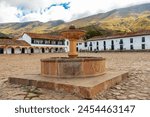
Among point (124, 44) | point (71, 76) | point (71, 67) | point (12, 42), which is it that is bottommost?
point (71, 76)

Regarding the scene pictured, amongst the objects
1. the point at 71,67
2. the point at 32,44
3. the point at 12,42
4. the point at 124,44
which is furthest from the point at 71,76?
the point at 32,44

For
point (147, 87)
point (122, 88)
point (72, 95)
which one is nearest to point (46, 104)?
point (72, 95)

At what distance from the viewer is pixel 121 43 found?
52.7 meters

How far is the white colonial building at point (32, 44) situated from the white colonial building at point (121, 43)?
7221 mm

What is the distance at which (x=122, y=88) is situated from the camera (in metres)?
5.66

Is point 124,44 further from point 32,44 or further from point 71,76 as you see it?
point 71,76

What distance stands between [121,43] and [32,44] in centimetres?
2148

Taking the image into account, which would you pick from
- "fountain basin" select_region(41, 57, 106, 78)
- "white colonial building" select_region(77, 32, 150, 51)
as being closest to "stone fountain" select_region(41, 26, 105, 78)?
"fountain basin" select_region(41, 57, 106, 78)

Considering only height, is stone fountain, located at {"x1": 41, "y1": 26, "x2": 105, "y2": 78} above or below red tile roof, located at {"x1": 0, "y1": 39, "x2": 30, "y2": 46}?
below

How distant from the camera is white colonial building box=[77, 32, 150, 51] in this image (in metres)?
47.8

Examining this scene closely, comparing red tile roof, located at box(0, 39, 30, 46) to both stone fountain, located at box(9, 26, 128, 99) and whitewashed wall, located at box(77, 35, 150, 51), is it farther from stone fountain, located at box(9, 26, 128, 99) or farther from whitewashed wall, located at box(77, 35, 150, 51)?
stone fountain, located at box(9, 26, 128, 99)

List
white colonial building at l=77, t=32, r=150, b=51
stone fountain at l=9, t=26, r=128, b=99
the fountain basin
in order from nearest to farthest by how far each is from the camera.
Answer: stone fountain at l=9, t=26, r=128, b=99 < the fountain basin < white colonial building at l=77, t=32, r=150, b=51

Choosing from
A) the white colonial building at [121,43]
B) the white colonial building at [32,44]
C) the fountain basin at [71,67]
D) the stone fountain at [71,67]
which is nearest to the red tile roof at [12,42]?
the white colonial building at [32,44]

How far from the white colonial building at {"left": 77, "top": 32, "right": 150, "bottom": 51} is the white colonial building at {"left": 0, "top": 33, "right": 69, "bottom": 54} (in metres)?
7.22
